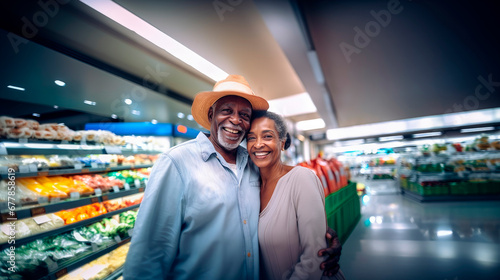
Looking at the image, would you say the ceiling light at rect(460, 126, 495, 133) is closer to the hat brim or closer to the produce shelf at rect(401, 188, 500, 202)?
the produce shelf at rect(401, 188, 500, 202)

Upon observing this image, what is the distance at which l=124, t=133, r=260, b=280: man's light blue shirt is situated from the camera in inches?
42.0

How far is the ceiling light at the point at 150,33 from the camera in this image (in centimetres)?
216

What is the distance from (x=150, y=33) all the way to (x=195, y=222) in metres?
2.61

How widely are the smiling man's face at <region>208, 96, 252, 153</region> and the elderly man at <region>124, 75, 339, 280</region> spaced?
124 mm

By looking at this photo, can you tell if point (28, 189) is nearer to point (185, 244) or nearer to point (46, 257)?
point (46, 257)

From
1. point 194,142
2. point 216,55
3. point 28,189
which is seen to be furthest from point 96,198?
point 216,55

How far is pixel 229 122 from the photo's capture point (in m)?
1.46

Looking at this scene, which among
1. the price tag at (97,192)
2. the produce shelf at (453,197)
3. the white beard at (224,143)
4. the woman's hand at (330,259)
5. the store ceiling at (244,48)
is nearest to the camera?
the woman's hand at (330,259)

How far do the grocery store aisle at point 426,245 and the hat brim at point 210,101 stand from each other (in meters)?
2.58

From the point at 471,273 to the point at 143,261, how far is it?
12.5ft

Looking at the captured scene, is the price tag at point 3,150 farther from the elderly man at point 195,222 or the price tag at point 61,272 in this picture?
the elderly man at point 195,222

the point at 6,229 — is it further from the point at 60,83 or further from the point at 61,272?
the point at 60,83

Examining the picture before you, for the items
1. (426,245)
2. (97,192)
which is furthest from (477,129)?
(97,192)

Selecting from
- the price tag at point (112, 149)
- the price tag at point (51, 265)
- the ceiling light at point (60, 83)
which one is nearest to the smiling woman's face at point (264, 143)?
the price tag at point (112, 149)
